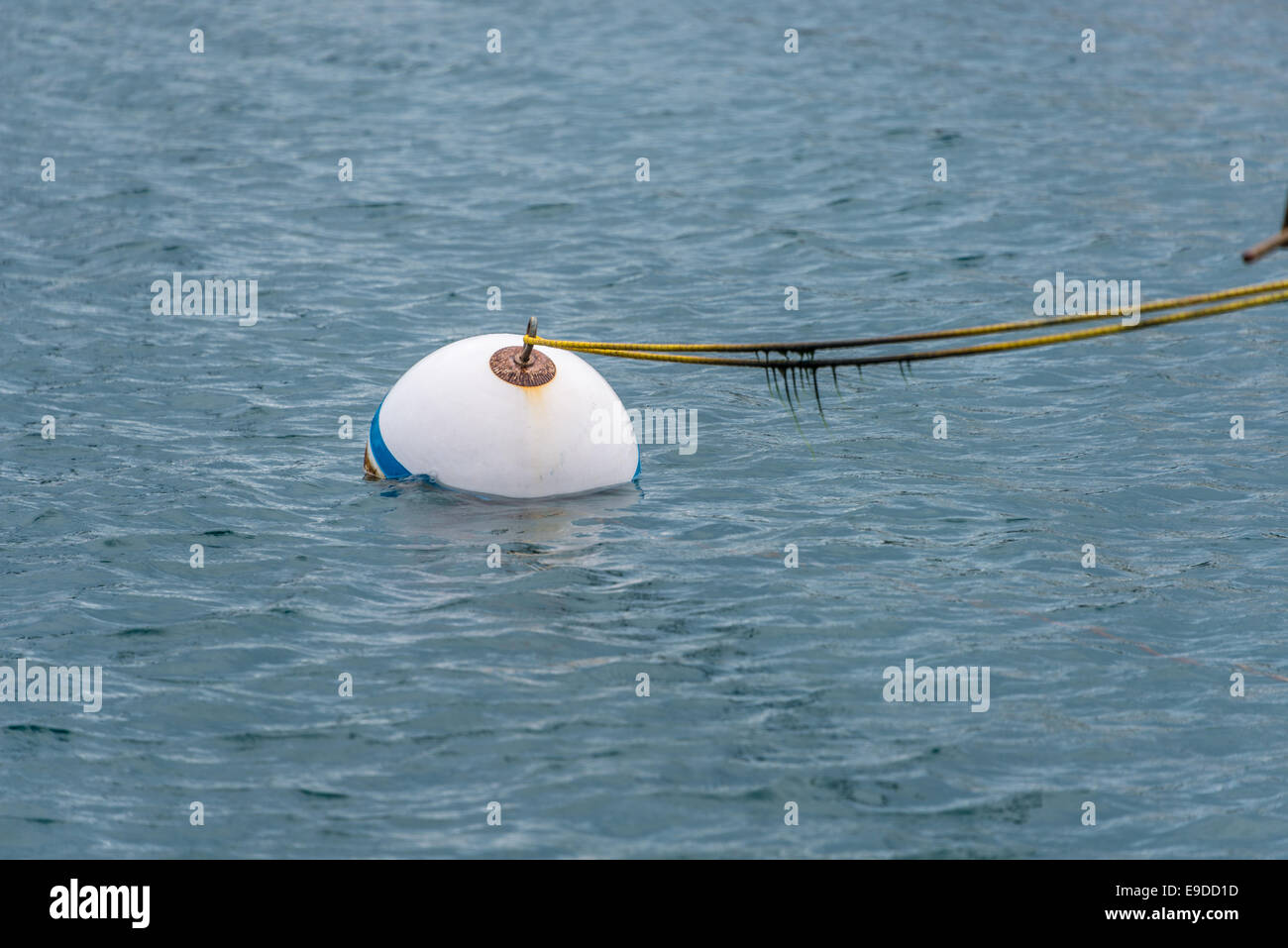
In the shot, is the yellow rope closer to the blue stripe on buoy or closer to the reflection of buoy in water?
the reflection of buoy in water

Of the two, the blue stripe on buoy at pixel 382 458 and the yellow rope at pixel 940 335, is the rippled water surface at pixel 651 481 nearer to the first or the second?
the blue stripe on buoy at pixel 382 458

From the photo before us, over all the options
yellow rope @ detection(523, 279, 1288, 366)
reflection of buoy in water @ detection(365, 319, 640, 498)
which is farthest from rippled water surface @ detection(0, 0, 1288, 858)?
yellow rope @ detection(523, 279, 1288, 366)

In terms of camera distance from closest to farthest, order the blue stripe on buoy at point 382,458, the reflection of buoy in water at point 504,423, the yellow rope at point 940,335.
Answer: the yellow rope at point 940,335, the reflection of buoy in water at point 504,423, the blue stripe on buoy at point 382,458

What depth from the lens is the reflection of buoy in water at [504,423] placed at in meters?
11.1

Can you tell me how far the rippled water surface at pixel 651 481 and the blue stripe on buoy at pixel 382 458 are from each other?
5.1 inches

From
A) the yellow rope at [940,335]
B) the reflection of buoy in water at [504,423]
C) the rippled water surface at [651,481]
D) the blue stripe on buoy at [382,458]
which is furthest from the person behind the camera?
the blue stripe on buoy at [382,458]

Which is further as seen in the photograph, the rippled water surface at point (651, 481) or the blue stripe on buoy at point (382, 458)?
the blue stripe on buoy at point (382, 458)

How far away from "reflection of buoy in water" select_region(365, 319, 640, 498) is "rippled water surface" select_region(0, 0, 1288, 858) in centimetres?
24

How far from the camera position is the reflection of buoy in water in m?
11.1

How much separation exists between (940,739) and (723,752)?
1.21 metres

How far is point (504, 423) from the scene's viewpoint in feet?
36.4

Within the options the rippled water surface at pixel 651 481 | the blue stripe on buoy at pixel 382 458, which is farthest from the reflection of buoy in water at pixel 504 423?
the rippled water surface at pixel 651 481

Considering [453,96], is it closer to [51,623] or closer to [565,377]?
[565,377]
